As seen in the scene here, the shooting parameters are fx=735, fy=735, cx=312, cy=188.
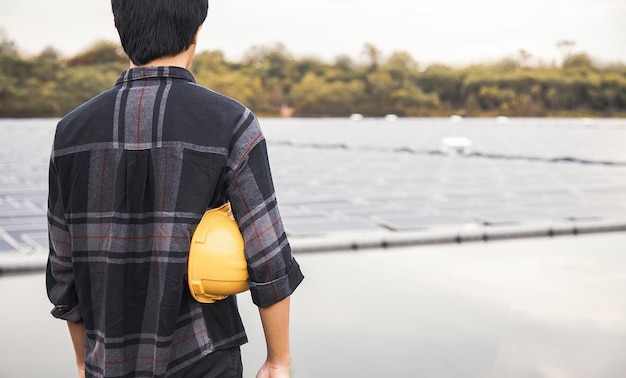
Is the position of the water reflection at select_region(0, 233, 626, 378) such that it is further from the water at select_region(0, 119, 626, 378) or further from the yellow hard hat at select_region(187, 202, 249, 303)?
the yellow hard hat at select_region(187, 202, 249, 303)

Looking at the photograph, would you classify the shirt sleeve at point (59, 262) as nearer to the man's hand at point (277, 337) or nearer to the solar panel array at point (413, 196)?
the man's hand at point (277, 337)

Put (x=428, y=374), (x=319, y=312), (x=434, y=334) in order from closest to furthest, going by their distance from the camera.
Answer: (x=428, y=374)
(x=434, y=334)
(x=319, y=312)

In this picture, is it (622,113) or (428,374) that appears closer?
(428,374)

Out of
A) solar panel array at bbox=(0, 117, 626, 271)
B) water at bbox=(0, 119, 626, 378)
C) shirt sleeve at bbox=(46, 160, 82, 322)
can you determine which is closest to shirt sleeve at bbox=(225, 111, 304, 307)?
shirt sleeve at bbox=(46, 160, 82, 322)

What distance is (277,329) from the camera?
147 cm

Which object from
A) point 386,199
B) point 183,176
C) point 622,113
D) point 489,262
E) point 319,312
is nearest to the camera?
point 183,176

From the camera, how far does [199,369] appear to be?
4.79 ft

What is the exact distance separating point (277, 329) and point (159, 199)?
353 mm

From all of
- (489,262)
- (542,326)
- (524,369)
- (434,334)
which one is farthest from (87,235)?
(489,262)

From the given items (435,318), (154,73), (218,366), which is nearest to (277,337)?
(218,366)

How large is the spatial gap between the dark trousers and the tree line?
46226 millimetres

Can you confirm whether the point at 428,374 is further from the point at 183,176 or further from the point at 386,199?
the point at 386,199

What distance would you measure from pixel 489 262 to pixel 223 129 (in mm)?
4466

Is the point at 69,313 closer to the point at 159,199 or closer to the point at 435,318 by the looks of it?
the point at 159,199
